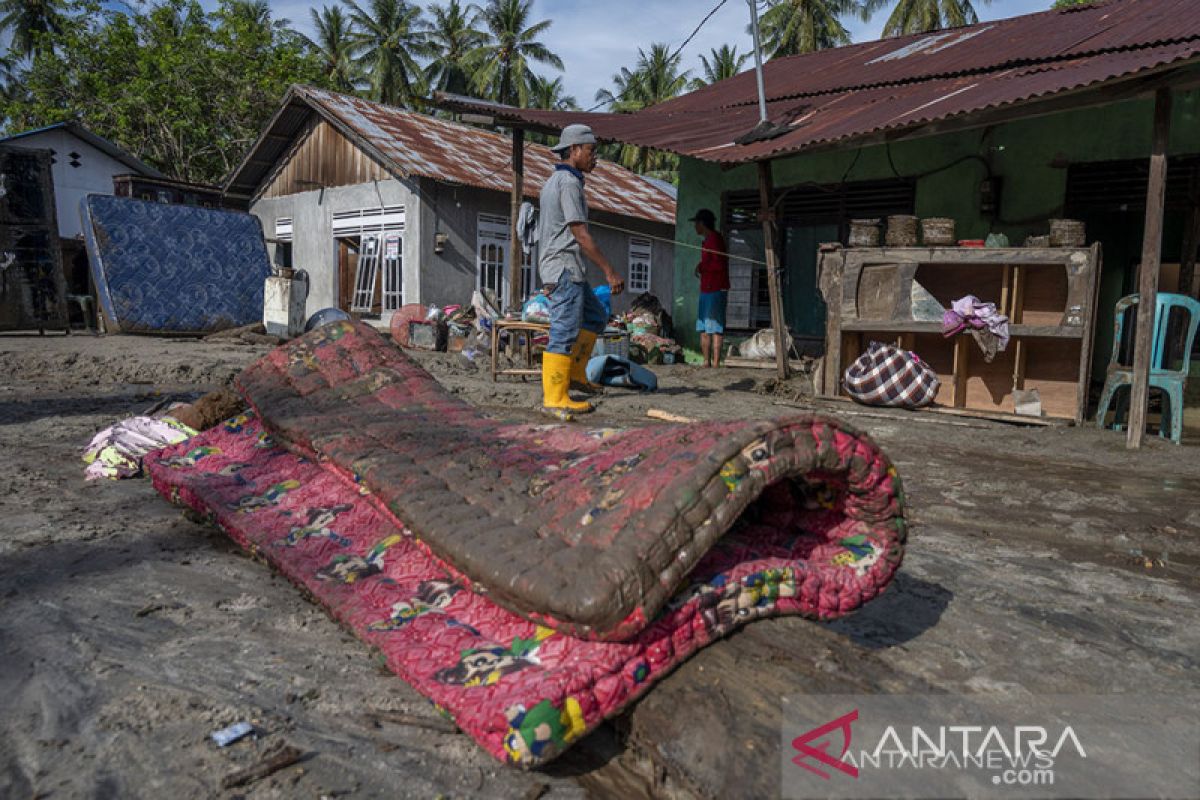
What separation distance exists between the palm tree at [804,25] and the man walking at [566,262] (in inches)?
894

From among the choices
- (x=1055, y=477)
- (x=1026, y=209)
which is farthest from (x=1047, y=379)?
(x=1055, y=477)

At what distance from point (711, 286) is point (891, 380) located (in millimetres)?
3084

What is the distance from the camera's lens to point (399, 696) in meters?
1.69

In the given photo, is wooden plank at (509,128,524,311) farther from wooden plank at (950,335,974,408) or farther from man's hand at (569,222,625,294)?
wooden plank at (950,335,974,408)

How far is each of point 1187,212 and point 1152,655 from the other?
7.21 m

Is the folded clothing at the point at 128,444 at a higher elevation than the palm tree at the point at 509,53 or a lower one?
→ lower

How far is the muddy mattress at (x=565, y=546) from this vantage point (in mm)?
1373

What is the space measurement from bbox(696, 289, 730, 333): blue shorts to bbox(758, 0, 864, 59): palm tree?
1866 cm

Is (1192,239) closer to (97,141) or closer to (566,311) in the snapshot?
(566,311)

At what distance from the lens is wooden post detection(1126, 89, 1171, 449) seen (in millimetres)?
5195

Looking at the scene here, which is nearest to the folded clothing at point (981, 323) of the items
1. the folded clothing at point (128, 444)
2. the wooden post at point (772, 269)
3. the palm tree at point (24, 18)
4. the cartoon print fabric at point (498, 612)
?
the wooden post at point (772, 269)

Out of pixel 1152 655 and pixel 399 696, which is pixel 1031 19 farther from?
pixel 399 696

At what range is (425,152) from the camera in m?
14.9

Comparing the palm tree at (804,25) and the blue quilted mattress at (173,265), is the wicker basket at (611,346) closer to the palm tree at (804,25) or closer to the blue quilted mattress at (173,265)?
Answer: the blue quilted mattress at (173,265)
